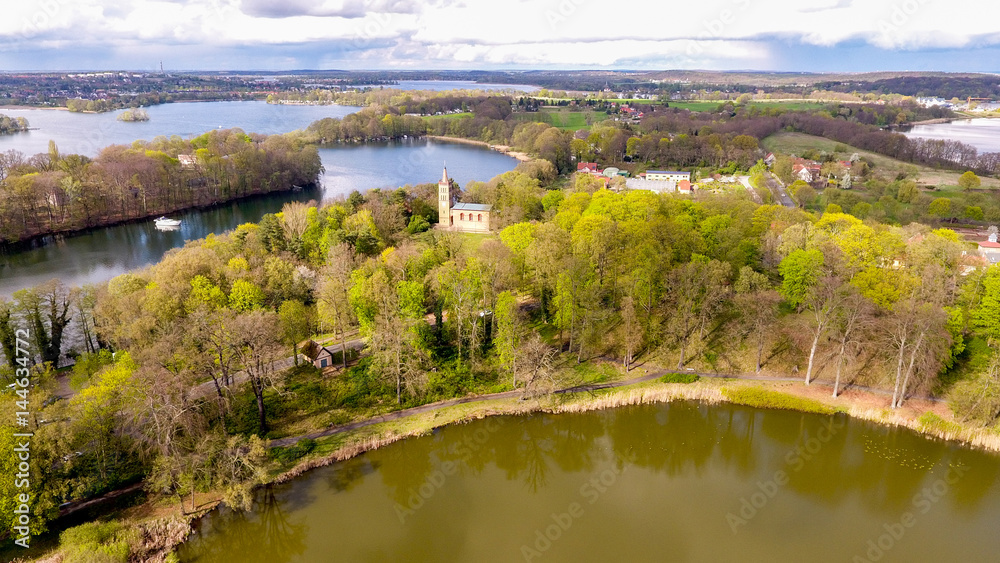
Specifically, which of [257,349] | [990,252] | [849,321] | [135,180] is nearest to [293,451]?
[257,349]

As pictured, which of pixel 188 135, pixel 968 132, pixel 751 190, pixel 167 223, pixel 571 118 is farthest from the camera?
pixel 571 118

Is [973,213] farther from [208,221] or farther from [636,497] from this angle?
[208,221]

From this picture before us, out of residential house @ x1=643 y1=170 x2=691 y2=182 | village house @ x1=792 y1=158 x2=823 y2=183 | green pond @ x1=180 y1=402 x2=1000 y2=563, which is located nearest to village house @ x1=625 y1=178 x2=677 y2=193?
residential house @ x1=643 y1=170 x2=691 y2=182

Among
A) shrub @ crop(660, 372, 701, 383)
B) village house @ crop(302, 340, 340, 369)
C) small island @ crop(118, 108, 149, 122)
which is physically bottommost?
shrub @ crop(660, 372, 701, 383)

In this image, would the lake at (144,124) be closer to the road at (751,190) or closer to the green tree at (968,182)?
the road at (751,190)

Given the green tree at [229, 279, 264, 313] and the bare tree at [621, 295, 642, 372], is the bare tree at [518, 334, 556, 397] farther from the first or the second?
the green tree at [229, 279, 264, 313]

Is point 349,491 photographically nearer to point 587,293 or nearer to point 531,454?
point 531,454

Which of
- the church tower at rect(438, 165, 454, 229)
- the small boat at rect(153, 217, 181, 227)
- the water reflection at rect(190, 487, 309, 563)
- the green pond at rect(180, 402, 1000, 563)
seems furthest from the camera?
the small boat at rect(153, 217, 181, 227)
